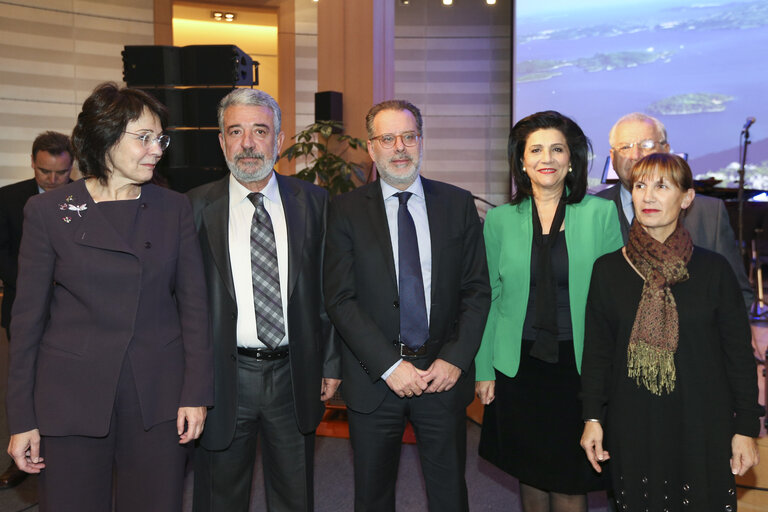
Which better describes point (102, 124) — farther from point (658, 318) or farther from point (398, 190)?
point (658, 318)

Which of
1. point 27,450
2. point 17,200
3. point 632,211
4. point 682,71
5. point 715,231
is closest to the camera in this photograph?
point 27,450

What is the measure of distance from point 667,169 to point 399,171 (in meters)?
0.95

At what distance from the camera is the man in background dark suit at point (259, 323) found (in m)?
2.38

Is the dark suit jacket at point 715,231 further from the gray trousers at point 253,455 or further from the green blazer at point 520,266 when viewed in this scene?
the gray trousers at point 253,455

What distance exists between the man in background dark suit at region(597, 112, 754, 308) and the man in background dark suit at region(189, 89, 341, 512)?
1.38 metres

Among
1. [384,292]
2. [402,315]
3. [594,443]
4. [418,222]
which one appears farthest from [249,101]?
[594,443]

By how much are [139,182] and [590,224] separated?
5.37 feet

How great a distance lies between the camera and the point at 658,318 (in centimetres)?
215

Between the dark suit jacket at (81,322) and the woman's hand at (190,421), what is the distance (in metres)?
0.03

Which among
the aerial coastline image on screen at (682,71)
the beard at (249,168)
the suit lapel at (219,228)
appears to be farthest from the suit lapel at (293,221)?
the aerial coastline image on screen at (682,71)

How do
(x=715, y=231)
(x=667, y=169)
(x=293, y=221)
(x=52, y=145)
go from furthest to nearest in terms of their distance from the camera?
(x=52, y=145) → (x=715, y=231) → (x=293, y=221) → (x=667, y=169)

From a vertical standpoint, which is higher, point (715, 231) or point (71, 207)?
point (71, 207)

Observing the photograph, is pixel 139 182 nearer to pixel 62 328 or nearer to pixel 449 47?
pixel 62 328

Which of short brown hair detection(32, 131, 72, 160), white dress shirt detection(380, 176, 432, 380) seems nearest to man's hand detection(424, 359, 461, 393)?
white dress shirt detection(380, 176, 432, 380)
